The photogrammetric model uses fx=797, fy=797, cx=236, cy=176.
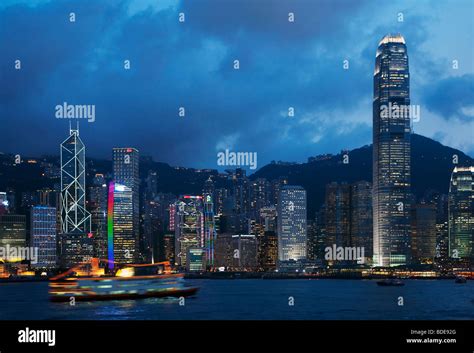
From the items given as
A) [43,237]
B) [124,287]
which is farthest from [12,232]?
[124,287]

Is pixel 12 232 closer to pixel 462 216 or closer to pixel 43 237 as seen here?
pixel 43 237

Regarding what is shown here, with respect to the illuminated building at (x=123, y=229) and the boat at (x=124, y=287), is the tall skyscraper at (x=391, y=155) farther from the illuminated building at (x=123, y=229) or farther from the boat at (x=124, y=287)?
the boat at (x=124, y=287)

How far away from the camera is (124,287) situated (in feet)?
179

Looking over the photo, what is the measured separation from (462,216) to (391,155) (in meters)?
18.2

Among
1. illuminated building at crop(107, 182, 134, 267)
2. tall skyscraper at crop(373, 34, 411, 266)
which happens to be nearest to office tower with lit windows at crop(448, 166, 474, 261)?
tall skyscraper at crop(373, 34, 411, 266)

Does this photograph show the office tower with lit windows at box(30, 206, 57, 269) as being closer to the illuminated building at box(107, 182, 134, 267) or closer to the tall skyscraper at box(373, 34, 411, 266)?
the illuminated building at box(107, 182, 134, 267)

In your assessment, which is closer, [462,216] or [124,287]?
[124,287]

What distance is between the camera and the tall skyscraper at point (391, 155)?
124m

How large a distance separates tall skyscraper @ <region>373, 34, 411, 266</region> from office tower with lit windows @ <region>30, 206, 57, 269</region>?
49639mm

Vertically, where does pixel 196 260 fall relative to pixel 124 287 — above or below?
below

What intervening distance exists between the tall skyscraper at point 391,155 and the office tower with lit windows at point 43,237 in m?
49.6

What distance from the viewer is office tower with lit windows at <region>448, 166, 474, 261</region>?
379 ft
